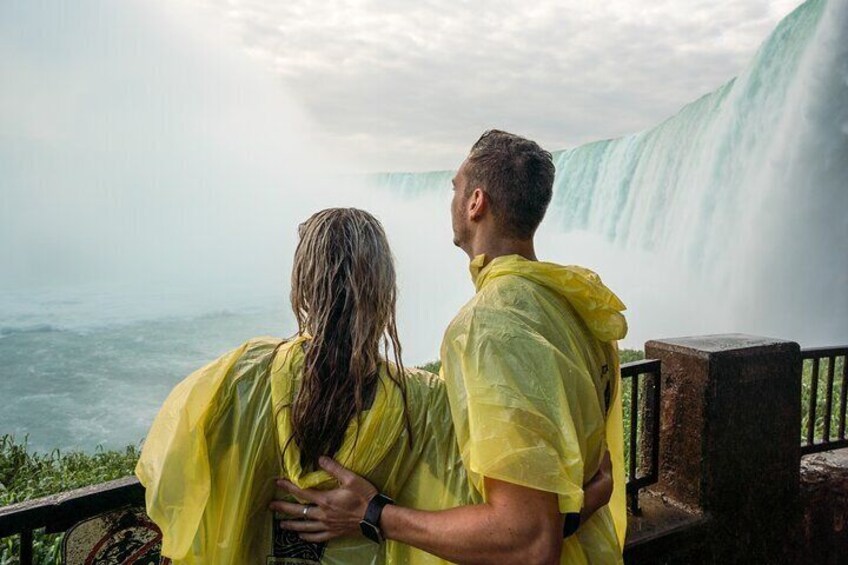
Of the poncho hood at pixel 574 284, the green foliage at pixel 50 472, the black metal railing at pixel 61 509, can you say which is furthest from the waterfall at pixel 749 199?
the black metal railing at pixel 61 509

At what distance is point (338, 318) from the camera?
152 centimetres

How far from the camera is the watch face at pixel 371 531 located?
1.45m

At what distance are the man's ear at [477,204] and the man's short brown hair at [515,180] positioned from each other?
11mm

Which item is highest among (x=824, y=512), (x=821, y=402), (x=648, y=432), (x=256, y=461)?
(x=256, y=461)

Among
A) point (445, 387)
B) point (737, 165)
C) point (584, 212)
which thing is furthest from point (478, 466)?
point (584, 212)

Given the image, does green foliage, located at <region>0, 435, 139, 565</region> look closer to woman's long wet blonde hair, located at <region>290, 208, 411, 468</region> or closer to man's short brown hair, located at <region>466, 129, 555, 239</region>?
woman's long wet blonde hair, located at <region>290, 208, 411, 468</region>

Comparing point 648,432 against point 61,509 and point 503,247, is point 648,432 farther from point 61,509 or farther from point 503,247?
point 61,509

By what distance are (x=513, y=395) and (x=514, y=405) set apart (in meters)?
0.02

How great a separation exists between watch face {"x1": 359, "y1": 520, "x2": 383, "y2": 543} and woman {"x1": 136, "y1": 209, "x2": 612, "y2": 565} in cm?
5

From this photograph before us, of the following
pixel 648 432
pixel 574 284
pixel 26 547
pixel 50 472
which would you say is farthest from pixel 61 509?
pixel 50 472

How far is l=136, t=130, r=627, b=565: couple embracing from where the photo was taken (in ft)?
4.42

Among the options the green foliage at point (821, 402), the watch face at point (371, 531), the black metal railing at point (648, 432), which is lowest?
the green foliage at point (821, 402)

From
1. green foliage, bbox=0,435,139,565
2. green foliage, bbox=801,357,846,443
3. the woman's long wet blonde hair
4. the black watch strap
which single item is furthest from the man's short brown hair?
green foliage, bbox=0,435,139,565

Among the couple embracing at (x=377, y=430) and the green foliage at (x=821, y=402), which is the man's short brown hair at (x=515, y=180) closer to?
the couple embracing at (x=377, y=430)
